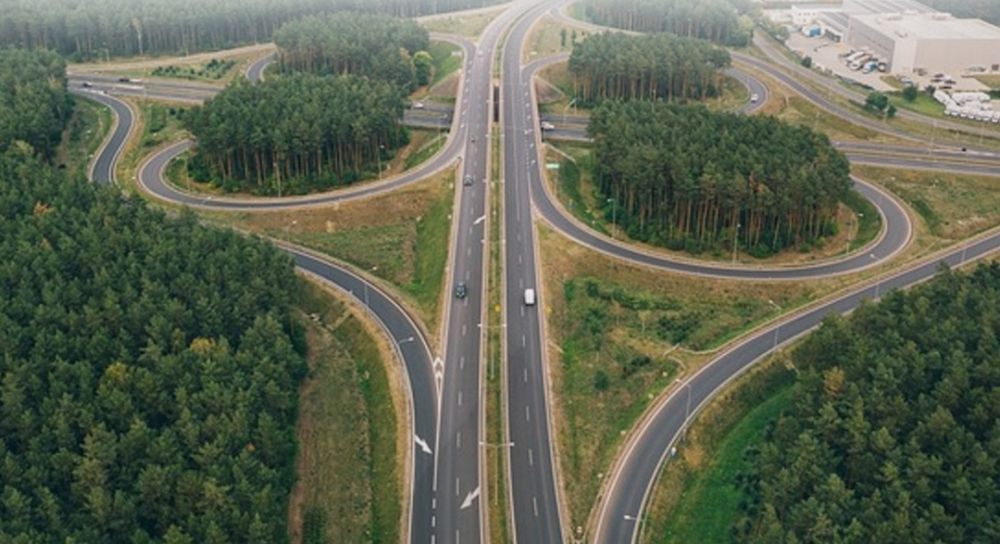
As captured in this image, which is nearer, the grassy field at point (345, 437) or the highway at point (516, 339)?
the grassy field at point (345, 437)

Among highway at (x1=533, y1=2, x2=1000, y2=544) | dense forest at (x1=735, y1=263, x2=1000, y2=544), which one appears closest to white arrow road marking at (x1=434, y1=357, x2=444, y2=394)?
highway at (x1=533, y1=2, x2=1000, y2=544)

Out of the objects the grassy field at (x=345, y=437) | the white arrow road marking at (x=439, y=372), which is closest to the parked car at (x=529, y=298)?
the white arrow road marking at (x=439, y=372)

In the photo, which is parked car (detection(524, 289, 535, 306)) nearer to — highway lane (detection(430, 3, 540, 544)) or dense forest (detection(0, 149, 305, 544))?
highway lane (detection(430, 3, 540, 544))

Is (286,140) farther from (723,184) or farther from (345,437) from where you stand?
(723,184)

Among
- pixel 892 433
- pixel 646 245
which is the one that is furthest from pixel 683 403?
pixel 646 245

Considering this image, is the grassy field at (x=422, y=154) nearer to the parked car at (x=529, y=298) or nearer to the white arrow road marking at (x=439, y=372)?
the parked car at (x=529, y=298)
